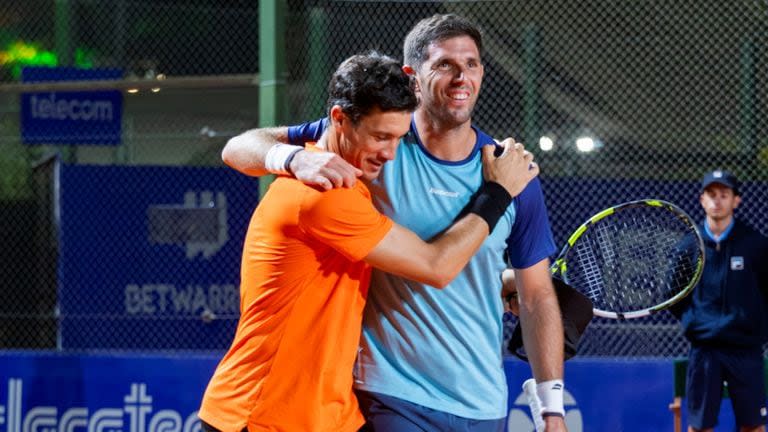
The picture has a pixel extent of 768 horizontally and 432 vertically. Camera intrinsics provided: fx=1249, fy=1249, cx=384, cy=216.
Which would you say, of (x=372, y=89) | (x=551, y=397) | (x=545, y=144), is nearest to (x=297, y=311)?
(x=372, y=89)

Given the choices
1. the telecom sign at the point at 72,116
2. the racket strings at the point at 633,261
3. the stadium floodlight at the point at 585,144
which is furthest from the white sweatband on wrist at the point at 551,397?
the telecom sign at the point at 72,116

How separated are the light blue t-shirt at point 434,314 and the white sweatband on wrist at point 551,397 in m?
0.15

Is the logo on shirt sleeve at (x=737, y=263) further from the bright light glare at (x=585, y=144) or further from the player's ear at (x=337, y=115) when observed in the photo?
the player's ear at (x=337, y=115)

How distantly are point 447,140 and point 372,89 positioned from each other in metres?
0.49

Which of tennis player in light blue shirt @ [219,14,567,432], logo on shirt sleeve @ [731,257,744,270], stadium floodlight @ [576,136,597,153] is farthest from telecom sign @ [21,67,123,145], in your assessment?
tennis player in light blue shirt @ [219,14,567,432]

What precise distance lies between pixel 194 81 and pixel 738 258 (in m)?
3.75

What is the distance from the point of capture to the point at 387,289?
3564mm

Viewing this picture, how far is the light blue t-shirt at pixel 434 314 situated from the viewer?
3561 millimetres

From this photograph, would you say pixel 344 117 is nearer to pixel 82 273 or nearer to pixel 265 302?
pixel 265 302

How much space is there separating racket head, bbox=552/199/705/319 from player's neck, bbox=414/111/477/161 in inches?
46.5

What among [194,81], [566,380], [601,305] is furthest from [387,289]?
[194,81]

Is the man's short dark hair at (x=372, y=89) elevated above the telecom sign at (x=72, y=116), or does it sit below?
below

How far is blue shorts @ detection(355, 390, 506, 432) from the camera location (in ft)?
11.6

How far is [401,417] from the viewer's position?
352 cm
